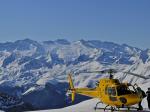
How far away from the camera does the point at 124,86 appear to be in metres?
39.4

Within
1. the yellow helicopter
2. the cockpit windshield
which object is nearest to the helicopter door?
the yellow helicopter

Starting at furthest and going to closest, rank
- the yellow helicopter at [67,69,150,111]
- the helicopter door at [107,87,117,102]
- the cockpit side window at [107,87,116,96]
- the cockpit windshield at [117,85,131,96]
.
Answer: the cockpit side window at [107,87,116,96]
the helicopter door at [107,87,117,102]
the cockpit windshield at [117,85,131,96]
the yellow helicopter at [67,69,150,111]

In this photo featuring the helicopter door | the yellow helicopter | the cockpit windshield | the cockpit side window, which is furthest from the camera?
the cockpit side window

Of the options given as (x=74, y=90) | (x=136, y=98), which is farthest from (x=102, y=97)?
(x=74, y=90)

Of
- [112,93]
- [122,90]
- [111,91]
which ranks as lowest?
[112,93]

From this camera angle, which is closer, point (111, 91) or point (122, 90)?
point (122, 90)

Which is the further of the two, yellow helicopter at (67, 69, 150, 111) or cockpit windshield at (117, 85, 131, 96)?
cockpit windshield at (117, 85, 131, 96)

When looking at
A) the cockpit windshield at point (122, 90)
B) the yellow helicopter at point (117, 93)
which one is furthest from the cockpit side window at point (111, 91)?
the cockpit windshield at point (122, 90)

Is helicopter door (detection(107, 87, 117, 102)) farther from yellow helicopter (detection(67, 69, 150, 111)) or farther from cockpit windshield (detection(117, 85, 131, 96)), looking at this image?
cockpit windshield (detection(117, 85, 131, 96))

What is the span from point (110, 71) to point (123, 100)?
9.77 ft

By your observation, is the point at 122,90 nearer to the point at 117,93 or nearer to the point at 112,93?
the point at 117,93

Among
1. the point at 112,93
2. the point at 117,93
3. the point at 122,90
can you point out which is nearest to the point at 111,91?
the point at 112,93

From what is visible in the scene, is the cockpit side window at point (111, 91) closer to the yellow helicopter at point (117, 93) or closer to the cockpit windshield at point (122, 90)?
the yellow helicopter at point (117, 93)

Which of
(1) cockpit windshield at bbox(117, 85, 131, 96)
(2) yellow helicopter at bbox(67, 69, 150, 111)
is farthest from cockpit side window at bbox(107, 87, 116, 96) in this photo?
(1) cockpit windshield at bbox(117, 85, 131, 96)
